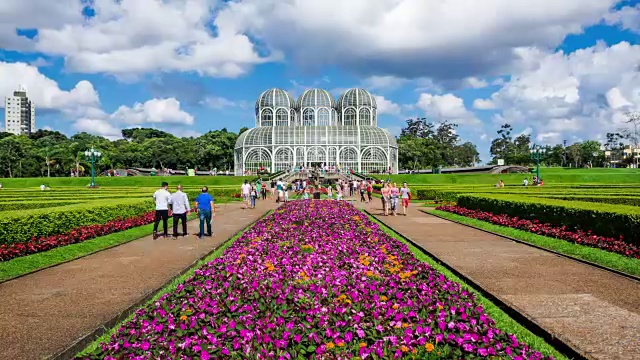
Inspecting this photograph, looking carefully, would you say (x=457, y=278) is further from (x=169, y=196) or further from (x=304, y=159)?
(x=304, y=159)

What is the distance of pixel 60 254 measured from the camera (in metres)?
11.5

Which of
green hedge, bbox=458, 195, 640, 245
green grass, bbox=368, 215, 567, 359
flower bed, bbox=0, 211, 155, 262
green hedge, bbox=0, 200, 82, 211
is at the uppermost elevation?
green hedge, bbox=0, 200, 82, 211

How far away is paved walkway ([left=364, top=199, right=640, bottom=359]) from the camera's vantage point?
5438mm

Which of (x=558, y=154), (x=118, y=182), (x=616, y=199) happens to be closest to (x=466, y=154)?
(x=558, y=154)

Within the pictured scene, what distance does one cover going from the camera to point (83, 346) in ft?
17.4

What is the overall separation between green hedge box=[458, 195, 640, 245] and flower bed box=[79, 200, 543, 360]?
7068 millimetres

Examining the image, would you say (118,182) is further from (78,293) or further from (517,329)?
(517,329)

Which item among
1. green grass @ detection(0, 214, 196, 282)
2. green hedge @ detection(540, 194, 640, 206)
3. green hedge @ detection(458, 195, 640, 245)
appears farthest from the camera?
green hedge @ detection(540, 194, 640, 206)

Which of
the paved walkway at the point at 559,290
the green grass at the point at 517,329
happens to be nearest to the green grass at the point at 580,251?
the paved walkway at the point at 559,290

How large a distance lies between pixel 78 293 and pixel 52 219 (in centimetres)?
695

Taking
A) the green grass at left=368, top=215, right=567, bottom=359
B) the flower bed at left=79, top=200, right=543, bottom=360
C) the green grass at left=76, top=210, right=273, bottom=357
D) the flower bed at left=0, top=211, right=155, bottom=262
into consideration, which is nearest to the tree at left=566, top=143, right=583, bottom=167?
the flower bed at left=0, top=211, right=155, bottom=262

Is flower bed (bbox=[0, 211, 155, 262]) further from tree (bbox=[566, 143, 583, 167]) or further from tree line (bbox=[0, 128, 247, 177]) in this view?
tree (bbox=[566, 143, 583, 167])

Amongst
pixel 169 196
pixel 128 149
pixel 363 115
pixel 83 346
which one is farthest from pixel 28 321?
pixel 128 149

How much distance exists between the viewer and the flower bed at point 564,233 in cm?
1145
